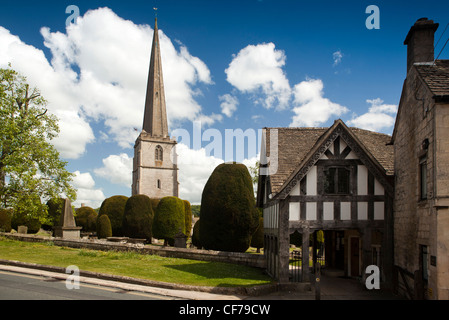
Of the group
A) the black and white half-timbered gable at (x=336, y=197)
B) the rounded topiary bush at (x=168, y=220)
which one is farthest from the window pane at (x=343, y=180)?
the rounded topiary bush at (x=168, y=220)

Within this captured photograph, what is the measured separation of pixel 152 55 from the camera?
72.3 m

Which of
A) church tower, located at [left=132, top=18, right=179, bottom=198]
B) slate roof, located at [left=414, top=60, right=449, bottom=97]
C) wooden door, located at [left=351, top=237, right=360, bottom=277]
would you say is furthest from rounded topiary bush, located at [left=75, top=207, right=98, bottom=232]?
slate roof, located at [left=414, top=60, right=449, bottom=97]

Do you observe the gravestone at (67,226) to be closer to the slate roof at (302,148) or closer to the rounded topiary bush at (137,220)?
the rounded topiary bush at (137,220)

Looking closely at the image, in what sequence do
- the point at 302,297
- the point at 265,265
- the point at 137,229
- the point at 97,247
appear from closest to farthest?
the point at 302,297 → the point at 265,265 → the point at 97,247 → the point at 137,229

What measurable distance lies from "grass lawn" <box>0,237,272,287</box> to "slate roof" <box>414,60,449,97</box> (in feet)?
29.0

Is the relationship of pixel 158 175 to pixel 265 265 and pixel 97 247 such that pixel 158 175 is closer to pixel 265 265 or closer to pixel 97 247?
pixel 97 247

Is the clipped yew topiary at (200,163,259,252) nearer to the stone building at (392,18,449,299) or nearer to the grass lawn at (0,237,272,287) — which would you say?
the grass lawn at (0,237,272,287)

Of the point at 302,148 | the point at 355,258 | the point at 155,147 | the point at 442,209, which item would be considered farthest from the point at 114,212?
the point at 442,209

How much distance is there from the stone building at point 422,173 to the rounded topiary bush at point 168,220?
2322cm

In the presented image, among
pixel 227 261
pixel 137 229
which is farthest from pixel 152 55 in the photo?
pixel 227 261

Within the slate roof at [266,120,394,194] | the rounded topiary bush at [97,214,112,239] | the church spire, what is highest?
the church spire

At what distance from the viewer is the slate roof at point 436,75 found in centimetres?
1009

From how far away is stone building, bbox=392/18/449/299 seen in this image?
9711 millimetres
